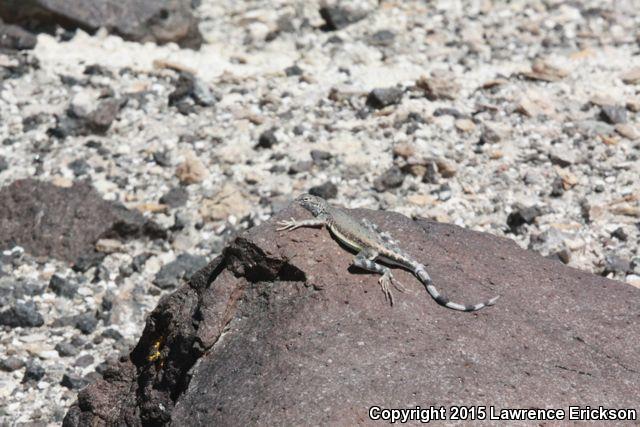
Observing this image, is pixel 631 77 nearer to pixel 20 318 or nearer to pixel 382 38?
pixel 382 38

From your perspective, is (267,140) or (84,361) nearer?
(84,361)

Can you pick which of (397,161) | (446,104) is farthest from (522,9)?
(397,161)

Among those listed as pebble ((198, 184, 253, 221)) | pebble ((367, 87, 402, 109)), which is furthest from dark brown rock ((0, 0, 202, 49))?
pebble ((198, 184, 253, 221))

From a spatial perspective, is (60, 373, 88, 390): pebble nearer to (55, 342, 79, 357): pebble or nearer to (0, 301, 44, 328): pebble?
(55, 342, 79, 357): pebble

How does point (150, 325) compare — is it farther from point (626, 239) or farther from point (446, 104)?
point (446, 104)

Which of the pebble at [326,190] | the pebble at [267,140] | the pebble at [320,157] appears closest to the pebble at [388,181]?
the pebble at [326,190]

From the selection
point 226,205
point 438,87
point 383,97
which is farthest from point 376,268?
point 438,87
